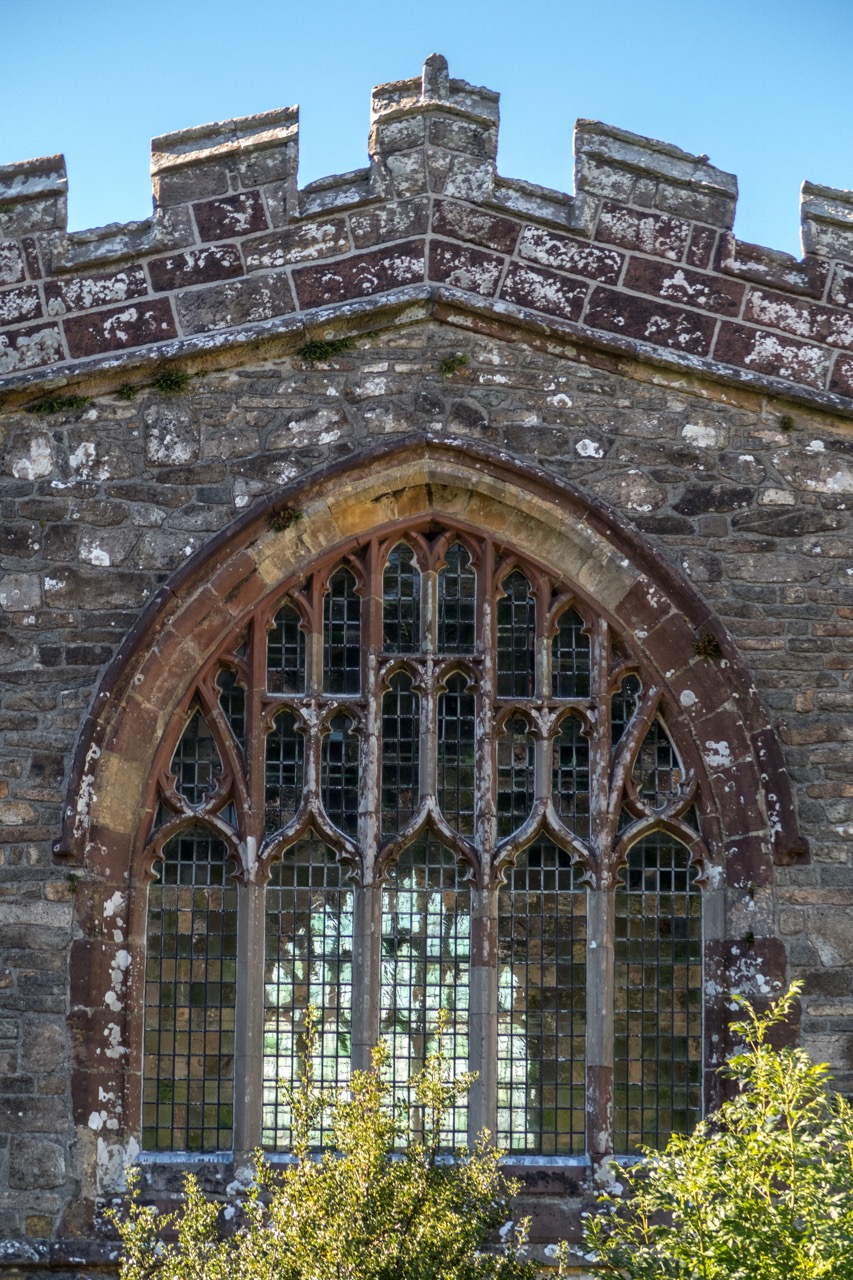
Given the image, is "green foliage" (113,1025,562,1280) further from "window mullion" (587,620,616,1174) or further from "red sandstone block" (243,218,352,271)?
"red sandstone block" (243,218,352,271)

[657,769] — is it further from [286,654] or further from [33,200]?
[33,200]

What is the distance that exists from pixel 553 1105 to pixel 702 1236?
8.29 ft

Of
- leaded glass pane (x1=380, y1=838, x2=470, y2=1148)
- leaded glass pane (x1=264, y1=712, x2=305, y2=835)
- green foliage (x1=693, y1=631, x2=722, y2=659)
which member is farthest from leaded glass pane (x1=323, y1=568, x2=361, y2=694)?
green foliage (x1=693, y1=631, x2=722, y2=659)

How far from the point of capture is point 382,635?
9008mm

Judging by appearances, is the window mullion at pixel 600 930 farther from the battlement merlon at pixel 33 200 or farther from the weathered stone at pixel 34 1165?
the battlement merlon at pixel 33 200

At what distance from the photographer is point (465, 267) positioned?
9109mm

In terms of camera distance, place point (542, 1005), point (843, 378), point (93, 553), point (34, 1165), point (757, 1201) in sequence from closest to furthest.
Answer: point (757, 1201), point (34, 1165), point (542, 1005), point (93, 553), point (843, 378)

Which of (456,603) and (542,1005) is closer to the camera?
(542,1005)

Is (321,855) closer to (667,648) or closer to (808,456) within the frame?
(667,648)

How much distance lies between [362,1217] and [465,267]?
4.64 metres

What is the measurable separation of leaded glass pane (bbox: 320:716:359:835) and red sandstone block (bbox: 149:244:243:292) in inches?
87.9

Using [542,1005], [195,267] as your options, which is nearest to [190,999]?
[542,1005]

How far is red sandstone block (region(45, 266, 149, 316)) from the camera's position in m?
9.03

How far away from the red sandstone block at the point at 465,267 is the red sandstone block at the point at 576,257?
17 centimetres
